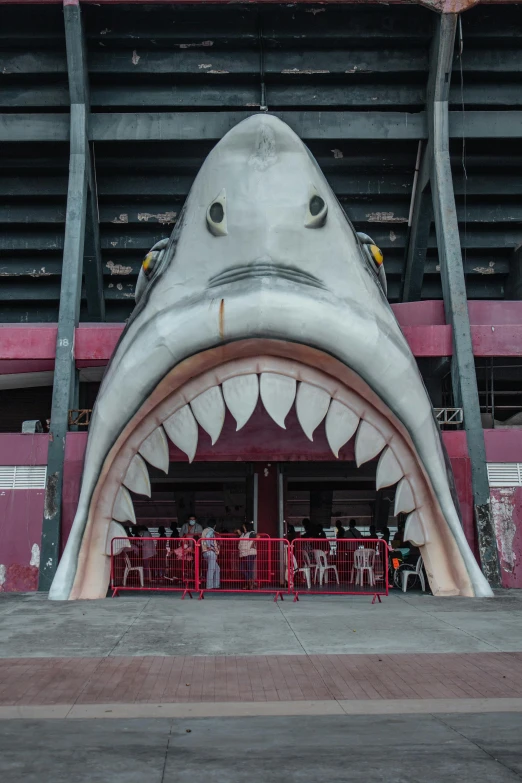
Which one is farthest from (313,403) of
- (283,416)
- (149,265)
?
(149,265)

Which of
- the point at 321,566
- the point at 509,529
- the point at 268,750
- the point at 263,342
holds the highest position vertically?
the point at 263,342

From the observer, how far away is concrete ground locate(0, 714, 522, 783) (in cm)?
383

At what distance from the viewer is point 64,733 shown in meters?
4.66

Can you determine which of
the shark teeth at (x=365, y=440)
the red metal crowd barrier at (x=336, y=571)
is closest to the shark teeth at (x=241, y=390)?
the shark teeth at (x=365, y=440)

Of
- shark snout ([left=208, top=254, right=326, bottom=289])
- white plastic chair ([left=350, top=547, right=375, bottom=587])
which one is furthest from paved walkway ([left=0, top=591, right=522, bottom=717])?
shark snout ([left=208, top=254, right=326, bottom=289])

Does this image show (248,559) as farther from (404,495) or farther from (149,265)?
(149,265)

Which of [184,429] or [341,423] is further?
[184,429]

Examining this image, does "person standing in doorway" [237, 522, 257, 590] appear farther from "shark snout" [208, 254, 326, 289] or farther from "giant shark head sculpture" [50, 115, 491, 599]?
"shark snout" [208, 254, 326, 289]

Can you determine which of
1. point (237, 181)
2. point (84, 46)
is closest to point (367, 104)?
point (84, 46)

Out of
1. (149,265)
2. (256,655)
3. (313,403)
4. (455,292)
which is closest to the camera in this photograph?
(256,655)

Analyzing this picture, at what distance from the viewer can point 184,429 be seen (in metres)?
9.40

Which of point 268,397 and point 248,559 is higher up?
point 268,397

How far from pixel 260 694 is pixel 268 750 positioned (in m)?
1.42

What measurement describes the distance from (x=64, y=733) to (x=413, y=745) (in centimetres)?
181
